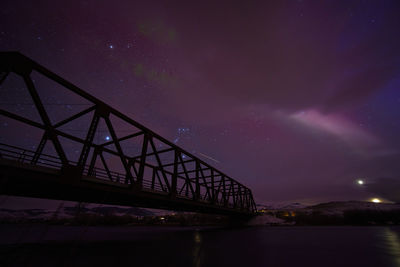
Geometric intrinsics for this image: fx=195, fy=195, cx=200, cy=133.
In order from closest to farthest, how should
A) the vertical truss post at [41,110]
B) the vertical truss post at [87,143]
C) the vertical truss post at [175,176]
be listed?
the vertical truss post at [41,110] < the vertical truss post at [87,143] < the vertical truss post at [175,176]

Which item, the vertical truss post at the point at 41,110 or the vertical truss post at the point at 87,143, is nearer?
the vertical truss post at the point at 41,110

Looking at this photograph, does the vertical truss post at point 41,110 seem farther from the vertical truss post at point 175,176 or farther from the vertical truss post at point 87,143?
the vertical truss post at point 175,176

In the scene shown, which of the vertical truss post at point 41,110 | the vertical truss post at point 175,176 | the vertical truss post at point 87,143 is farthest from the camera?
the vertical truss post at point 175,176

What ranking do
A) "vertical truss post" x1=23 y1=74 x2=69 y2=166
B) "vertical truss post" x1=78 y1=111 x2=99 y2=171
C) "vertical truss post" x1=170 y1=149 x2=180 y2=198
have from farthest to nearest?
"vertical truss post" x1=170 y1=149 x2=180 y2=198
"vertical truss post" x1=78 y1=111 x2=99 y2=171
"vertical truss post" x1=23 y1=74 x2=69 y2=166

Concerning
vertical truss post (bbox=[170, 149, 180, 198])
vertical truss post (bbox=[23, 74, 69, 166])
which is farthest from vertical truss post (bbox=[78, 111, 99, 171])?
vertical truss post (bbox=[170, 149, 180, 198])

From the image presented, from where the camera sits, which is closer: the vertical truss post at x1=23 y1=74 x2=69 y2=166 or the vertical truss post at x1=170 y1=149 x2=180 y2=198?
the vertical truss post at x1=23 y1=74 x2=69 y2=166

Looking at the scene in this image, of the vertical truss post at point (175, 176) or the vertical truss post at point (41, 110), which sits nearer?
the vertical truss post at point (41, 110)

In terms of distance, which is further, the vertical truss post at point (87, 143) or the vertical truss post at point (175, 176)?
the vertical truss post at point (175, 176)

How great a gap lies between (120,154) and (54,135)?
15.0 feet

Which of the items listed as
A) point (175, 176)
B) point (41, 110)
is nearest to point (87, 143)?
point (41, 110)

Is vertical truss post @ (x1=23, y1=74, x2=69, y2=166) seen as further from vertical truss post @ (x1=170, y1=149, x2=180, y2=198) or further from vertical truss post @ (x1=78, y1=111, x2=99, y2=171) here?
vertical truss post @ (x1=170, y1=149, x2=180, y2=198)

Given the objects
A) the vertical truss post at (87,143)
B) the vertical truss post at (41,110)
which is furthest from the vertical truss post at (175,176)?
the vertical truss post at (41,110)

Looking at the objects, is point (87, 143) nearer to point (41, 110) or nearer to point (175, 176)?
point (41, 110)

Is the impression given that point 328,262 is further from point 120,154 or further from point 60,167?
point 60,167
